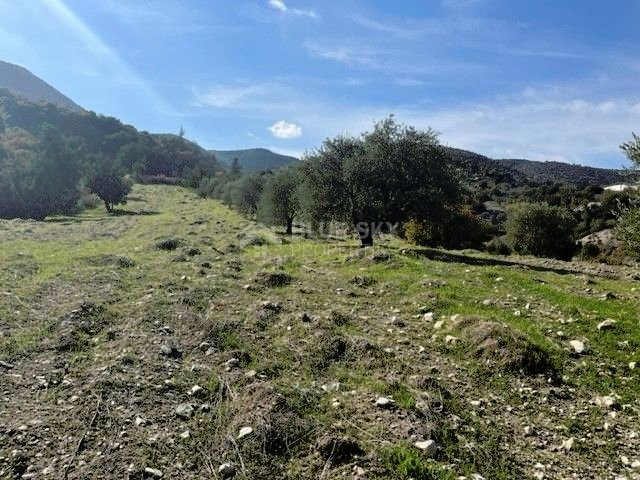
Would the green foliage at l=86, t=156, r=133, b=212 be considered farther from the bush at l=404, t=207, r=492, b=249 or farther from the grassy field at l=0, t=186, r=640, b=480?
the grassy field at l=0, t=186, r=640, b=480

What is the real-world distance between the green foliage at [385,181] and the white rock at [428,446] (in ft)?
70.4

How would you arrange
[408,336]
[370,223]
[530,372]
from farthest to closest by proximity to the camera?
[370,223], [408,336], [530,372]

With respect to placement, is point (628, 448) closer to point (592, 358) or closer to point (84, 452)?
point (592, 358)

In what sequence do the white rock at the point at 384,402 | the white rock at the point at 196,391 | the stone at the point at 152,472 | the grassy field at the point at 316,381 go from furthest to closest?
the white rock at the point at 196,391, the white rock at the point at 384,402, the grassy field at the point at 316,381, the stone at the point at 152,472

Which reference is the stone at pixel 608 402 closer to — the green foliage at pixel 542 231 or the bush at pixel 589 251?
the green foliage at pixel 542 231

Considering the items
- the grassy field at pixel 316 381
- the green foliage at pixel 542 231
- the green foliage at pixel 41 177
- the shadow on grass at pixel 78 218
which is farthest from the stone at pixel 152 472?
the green foliage at pixel 41 177

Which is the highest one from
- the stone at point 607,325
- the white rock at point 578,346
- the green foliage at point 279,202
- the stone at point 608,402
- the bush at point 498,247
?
the green foliage at point 279,202

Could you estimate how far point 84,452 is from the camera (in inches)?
204

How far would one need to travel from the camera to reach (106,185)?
6738 centimetres

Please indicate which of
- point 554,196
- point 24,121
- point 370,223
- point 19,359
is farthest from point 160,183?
point 19,359

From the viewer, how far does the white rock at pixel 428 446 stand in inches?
209

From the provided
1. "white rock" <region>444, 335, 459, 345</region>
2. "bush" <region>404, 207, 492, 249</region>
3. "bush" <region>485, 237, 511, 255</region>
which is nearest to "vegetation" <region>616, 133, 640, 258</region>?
"white rock" <region>444, 335, 459, 345</region>

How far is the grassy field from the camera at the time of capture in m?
5.25

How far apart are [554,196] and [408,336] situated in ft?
258
